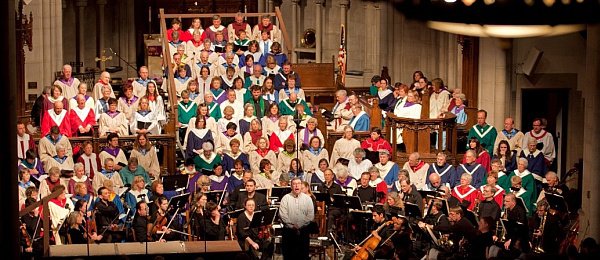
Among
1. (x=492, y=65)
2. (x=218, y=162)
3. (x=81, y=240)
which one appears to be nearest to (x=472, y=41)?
(x=492, y=65)

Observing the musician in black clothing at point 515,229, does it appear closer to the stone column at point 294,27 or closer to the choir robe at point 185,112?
the choir robe at point 185,112

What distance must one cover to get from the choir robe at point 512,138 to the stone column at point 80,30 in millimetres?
14043

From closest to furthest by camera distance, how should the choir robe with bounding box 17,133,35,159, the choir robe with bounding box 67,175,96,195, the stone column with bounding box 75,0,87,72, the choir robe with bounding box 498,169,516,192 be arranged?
the choir robe with bounding box 67,175,96,195 → the choir robe with bounding box 498,169,516,192 → the choir robe with bounding box 17,133,35,159 → the stone column with bounding box 75,0,87,72

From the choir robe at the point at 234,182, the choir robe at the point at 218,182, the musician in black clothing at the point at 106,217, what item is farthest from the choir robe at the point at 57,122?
the musician in black clothing at the point at 106,217

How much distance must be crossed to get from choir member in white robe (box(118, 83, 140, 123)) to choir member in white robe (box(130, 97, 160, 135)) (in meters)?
0.18

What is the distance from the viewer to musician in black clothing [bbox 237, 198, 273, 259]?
56.3ft

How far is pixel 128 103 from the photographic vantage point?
2195 centimetres

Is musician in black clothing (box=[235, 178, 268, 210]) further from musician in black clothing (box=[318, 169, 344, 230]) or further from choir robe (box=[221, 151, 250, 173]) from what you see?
choir robe (box=[221, 151, 250, 173])

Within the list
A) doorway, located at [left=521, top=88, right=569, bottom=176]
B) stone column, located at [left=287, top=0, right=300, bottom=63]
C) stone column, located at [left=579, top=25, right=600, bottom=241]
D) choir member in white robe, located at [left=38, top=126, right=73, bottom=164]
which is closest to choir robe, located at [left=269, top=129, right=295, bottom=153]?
choir member in white robe, located at [left=38, top=126, right=73, bottom=164]

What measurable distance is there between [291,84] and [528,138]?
16.1 ft

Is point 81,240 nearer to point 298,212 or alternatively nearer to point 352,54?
point 298,212

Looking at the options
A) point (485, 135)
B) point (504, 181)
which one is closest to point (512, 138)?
point (485, 135)

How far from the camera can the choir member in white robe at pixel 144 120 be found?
21.4 metres

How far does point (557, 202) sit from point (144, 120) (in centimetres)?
772
